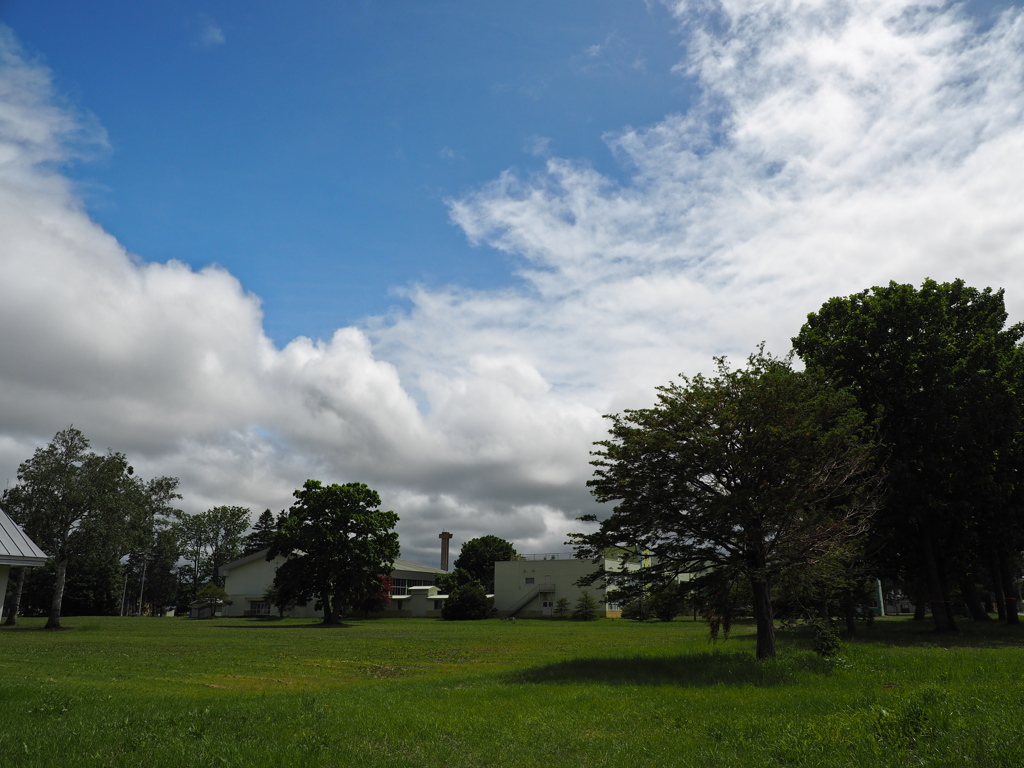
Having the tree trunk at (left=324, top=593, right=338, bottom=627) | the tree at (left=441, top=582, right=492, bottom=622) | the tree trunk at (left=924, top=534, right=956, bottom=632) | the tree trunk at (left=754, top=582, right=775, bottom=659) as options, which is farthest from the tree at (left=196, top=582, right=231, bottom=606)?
the tree trunk at (left=754, top=582, right=775, bottom=659)

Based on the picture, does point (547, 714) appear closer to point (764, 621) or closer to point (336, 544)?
point (764, 621)

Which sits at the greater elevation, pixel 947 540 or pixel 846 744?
pixel 947 540

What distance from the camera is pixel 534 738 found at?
1020cm

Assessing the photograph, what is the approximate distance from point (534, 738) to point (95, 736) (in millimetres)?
6294

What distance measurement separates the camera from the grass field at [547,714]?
28.6 ft

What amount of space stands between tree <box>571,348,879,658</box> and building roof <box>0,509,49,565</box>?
15.5 m

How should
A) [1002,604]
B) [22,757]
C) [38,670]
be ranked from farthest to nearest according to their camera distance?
[1002,604]
[38,670]
[22,757]

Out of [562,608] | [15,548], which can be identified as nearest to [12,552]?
[15,548]

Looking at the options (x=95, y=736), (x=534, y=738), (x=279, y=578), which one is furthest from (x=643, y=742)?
(x=279, y=578)

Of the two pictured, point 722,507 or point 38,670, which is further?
point 38,670

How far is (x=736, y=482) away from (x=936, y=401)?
15.6 meters

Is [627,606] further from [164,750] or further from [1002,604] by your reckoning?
[1002,604]

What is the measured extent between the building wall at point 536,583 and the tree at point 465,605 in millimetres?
6303

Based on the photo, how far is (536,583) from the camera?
265ft
